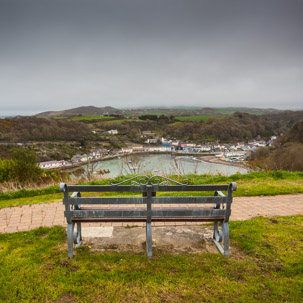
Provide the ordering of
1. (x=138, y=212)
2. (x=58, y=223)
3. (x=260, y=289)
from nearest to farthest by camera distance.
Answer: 1. (x=260, y=289)
2. (x=138, y=212)
3. (x=58, y=223)

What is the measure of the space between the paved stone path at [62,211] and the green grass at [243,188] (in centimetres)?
33

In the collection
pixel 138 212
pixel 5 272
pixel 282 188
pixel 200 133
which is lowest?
pixel 200 133

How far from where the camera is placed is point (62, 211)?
4738 millimetres

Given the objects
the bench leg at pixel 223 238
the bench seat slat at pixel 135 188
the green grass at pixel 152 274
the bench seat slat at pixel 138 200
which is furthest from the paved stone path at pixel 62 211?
the bench seat slat at pixel 135 188

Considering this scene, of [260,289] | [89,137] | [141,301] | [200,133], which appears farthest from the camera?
[200,133]

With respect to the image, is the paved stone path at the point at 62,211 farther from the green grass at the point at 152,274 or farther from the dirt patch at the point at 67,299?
the dirt patch at the point at 67,299

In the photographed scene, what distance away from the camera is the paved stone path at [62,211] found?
4098 millimetres

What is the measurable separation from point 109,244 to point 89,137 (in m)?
55.3

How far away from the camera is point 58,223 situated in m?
4.16

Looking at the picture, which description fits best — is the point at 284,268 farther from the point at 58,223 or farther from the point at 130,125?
the point at 130,125

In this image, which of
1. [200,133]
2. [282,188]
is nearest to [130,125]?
[200,133]

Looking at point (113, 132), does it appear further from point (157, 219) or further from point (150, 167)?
point (157, 219)

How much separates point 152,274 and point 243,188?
4.52 metres

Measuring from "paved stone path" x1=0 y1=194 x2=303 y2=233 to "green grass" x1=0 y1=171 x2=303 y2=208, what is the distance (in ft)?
1.09
